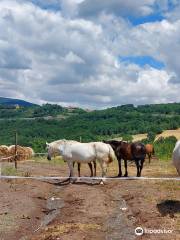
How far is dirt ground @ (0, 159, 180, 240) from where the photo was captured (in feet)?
35.7

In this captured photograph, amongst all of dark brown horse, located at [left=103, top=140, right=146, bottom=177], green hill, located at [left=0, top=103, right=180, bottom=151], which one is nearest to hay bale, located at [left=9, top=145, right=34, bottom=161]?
dark brown horse, located at [left=103, top=140, right=146, bottom=177]

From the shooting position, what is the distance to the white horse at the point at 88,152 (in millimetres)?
20297

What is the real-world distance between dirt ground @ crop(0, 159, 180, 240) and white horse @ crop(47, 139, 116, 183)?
46.4 inches

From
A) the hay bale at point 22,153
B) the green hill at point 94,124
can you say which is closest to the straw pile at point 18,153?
the hay bale at point 22,153

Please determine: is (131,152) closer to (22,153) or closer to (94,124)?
(22,153)

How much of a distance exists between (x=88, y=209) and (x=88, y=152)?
266 inches

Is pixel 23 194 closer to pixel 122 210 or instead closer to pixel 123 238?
pixel 122 210

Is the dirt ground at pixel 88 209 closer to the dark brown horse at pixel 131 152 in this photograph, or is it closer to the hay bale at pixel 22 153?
the dark brown horse at pixel 131 152

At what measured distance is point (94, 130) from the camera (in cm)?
10688

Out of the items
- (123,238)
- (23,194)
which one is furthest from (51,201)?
(123,238)

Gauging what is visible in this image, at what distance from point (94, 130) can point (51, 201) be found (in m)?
90.6

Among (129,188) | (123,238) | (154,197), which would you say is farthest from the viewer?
(129,188)

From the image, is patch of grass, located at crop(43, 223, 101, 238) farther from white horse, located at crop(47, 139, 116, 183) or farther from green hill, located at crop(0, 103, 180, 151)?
green hill, located at crop(0, 103, 180, 151)

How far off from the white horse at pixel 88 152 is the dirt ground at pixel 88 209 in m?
1.18
